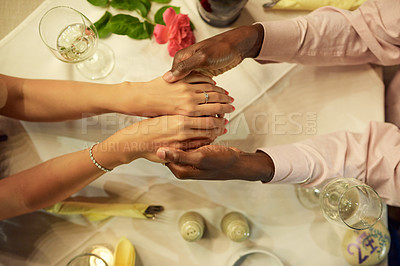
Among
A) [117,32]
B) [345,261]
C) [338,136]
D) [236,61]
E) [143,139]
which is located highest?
[117,32]

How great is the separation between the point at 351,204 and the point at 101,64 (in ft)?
2.71

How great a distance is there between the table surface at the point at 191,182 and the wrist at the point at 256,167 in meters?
0.13

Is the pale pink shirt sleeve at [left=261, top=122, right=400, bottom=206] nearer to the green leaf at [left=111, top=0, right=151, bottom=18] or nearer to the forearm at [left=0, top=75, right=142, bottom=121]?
the forearm at [left=0, top=75, right=142, bottom=121]

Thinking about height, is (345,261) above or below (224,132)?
below

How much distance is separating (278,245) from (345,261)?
193mm

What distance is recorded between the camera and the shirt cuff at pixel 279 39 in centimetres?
80

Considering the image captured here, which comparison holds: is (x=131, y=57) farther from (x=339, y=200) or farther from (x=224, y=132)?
(x=339, y=200)

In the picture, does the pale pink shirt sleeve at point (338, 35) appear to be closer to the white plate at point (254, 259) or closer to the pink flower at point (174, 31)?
the pink flower at point (174, 31)

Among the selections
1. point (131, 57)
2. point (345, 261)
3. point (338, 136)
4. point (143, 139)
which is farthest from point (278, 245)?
point (131, 57)

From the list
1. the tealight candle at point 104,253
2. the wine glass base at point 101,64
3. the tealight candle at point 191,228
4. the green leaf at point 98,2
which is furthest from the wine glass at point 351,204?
the green leaf at point 98,2

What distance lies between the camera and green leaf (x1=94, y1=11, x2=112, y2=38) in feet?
3.07

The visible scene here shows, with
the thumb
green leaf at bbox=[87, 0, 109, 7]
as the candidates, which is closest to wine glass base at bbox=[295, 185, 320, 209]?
the thumb

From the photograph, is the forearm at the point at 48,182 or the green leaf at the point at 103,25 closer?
the forearm at the point at 48,182

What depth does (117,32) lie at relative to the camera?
941mm
